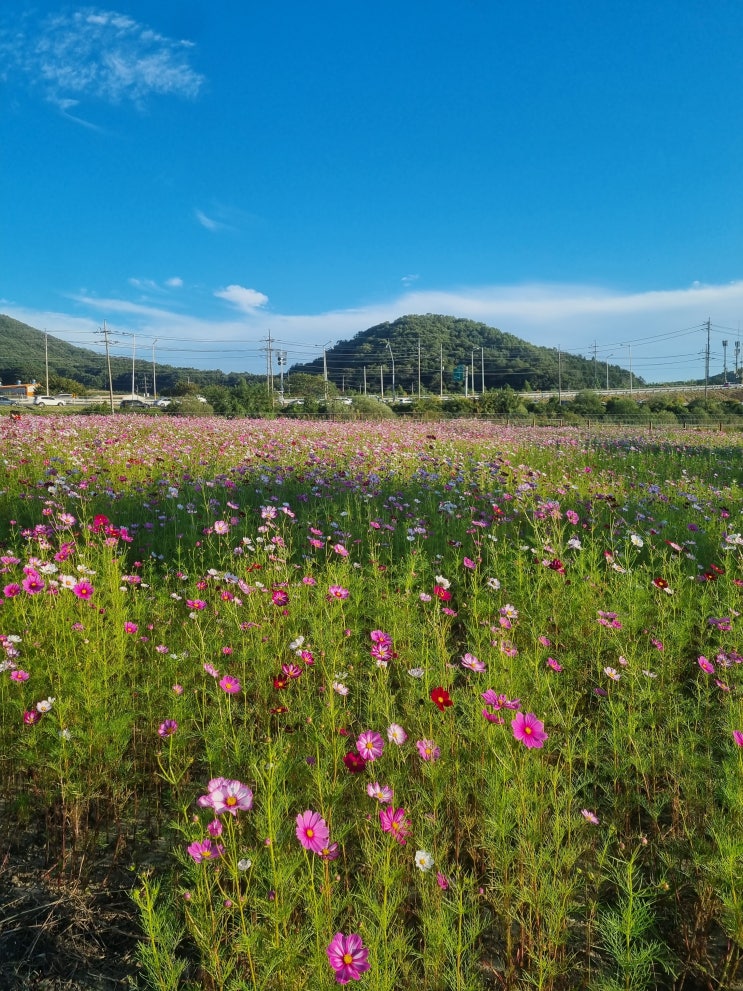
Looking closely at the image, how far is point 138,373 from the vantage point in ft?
345

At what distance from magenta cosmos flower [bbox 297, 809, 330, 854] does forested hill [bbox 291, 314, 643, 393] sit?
79.2 metres

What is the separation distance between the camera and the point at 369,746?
1461 mm

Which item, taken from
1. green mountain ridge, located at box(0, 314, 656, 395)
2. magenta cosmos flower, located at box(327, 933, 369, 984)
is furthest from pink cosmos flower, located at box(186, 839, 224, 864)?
green mountain ridge, located at box(0, 314, 656, 395)

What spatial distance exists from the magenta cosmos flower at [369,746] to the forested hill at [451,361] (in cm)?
7888

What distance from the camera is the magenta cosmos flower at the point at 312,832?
1.12 meters

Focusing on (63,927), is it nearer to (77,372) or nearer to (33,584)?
(33,584)

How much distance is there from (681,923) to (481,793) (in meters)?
0.56

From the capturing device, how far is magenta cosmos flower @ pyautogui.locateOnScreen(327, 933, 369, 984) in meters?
0.97

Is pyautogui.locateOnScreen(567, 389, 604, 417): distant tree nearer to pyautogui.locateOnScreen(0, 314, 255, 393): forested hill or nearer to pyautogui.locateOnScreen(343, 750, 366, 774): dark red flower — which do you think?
pyautogui.locateOnScreen(343, 750, 366, 774): dark red flower

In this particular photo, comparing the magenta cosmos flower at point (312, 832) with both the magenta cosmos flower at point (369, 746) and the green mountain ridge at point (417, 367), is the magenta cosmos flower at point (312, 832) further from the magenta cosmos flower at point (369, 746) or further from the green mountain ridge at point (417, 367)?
the green mountain ridge at point (417, 367)

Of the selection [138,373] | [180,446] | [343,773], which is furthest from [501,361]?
[343,773]

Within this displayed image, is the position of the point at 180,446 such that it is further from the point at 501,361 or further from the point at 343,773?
the point at 501,361

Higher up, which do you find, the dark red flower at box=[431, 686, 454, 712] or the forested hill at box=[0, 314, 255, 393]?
the forested hill at box=[0, 314, 255, 393]

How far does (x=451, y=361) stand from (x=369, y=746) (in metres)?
95.4
